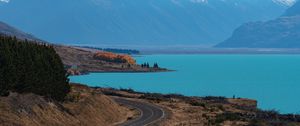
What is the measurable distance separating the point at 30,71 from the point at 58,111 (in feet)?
17.5

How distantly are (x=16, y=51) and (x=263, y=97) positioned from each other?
380ft

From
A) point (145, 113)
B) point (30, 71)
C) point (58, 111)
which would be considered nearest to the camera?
point (30, 71)

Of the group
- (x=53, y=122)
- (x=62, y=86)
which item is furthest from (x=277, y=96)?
(x=53, y=122)

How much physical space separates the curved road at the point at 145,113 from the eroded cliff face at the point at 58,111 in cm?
261

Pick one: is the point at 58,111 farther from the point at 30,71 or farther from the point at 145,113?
the point at 145,113

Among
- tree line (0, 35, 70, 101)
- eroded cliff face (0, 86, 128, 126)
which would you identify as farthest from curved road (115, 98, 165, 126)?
tree line (0, 35, 70, 101)

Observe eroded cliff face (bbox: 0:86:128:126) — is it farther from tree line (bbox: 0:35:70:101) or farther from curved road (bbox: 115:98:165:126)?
curved road (bbox: 115:98:165:126)

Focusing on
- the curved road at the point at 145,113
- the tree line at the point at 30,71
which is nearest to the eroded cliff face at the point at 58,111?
the tree line at the point at 30,71

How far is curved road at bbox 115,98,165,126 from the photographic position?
230ft

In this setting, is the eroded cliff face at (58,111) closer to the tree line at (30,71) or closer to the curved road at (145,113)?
the tree line at (30,71)

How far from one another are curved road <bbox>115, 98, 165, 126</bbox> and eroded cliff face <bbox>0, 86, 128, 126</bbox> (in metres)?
2.61

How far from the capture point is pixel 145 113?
81375 millimetres

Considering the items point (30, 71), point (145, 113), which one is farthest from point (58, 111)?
point (145, 113)

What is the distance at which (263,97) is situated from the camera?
549 ft
